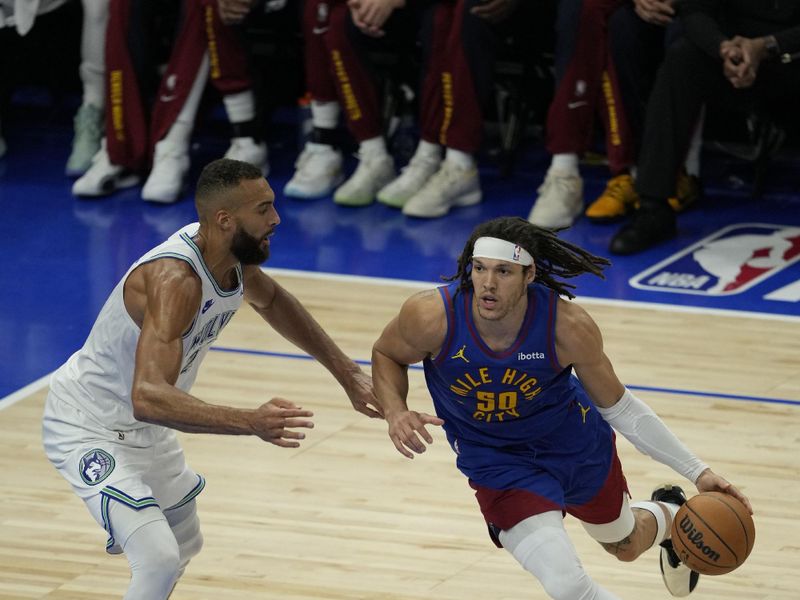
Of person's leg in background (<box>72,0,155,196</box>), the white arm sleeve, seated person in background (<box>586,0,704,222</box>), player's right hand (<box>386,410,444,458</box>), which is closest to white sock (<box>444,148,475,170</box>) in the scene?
seated person in background (<box>586,0,704,222</box>)

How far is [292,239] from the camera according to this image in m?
9.10

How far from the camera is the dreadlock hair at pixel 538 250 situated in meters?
4.51

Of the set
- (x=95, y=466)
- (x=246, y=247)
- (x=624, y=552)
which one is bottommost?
(x=624, y=552)

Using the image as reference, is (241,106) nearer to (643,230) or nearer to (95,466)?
(643,230)

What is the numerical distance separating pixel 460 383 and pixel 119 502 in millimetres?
1025

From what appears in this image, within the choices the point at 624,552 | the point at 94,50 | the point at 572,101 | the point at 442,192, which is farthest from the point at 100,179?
the point at 624,552

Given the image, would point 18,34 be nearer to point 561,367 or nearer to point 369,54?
point 369,54

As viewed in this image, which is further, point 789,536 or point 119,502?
point 789,536

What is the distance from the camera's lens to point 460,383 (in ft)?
14.8

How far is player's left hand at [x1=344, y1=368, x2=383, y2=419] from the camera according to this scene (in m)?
4.74

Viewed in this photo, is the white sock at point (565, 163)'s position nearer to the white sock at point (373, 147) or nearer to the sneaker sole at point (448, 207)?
the sneaker sole at point (448, 207)

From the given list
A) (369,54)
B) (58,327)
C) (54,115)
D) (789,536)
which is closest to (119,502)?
(789,536)

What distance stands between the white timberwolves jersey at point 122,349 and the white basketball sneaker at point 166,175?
201 inches

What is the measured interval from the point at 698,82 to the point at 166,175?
3.35m
